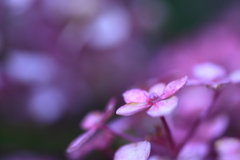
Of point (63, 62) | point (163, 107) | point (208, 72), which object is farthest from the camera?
point (63, 62)

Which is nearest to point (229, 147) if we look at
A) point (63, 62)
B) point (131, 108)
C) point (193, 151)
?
point (193, 151)

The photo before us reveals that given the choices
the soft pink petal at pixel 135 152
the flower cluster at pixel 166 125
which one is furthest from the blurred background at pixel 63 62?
the soft pink petal at pixel 135 152

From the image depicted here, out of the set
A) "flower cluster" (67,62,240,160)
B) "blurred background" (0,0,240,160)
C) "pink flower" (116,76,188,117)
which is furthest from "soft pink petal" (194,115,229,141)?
"blurred background" (0,0,240,160)

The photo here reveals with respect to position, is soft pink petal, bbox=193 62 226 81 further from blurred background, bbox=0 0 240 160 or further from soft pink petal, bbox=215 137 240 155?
blurred background, bbox=0 0 240 160

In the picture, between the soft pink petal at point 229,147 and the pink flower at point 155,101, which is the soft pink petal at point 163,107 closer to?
the pink flower at point 155,101

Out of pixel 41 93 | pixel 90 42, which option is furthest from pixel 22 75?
pixel 90 42

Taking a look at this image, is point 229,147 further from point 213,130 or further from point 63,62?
point 63,62
